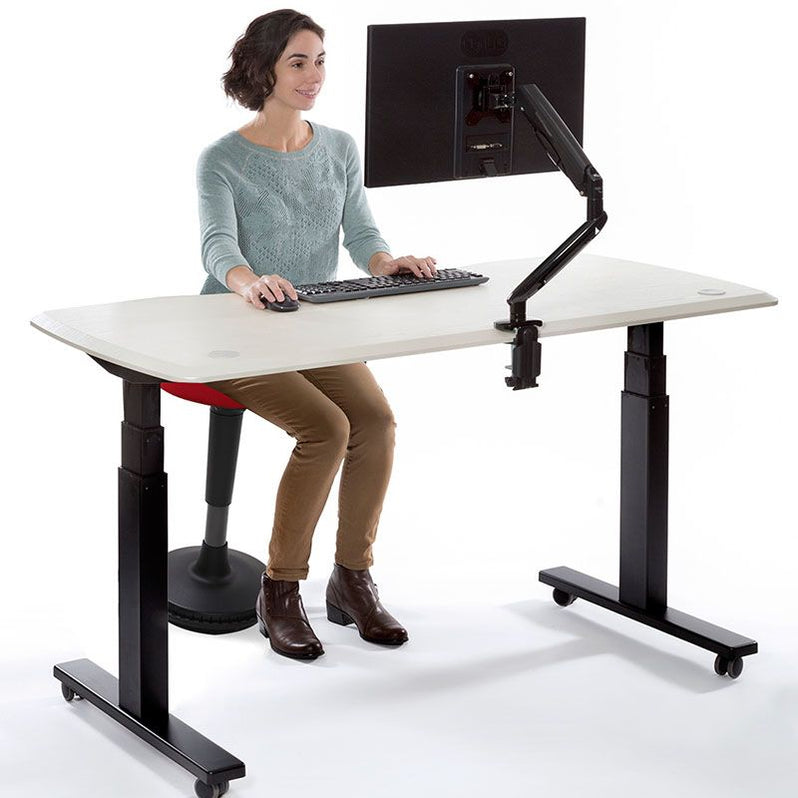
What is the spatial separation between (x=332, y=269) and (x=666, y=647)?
1.07 meters

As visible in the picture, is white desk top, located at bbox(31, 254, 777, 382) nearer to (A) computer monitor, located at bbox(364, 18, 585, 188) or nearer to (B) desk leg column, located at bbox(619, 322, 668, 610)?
(B) desk leg column, located at bbox(619, 322, 668, 610)

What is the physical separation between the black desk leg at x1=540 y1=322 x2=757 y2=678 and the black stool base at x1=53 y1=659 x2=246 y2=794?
109 cm

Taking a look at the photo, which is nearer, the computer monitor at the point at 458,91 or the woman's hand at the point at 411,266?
the computer monitor at the point at 458,91

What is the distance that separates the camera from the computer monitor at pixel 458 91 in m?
3.43

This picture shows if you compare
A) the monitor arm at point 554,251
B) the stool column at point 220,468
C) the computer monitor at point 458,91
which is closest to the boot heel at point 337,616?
the stool column at point 220,468

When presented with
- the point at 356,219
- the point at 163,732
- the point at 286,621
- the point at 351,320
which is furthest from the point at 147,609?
the point at 356,219

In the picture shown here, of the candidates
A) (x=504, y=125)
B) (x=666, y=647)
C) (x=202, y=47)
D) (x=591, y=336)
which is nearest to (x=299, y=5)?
(x=202, y=47)

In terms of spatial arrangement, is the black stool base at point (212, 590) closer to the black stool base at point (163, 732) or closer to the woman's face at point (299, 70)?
the black stool base at point (163, 732)

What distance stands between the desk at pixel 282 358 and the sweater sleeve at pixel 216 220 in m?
0.09

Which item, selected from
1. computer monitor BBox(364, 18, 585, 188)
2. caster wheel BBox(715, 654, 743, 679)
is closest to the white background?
caster wheel BBox(715, 654, 743, 679)

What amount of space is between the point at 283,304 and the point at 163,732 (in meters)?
0.82

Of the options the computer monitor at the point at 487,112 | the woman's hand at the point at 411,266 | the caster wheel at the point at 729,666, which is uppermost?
the computer monitor at the point at 487,112

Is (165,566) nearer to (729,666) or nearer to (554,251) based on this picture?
(554,251)

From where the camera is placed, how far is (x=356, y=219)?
399 cm
